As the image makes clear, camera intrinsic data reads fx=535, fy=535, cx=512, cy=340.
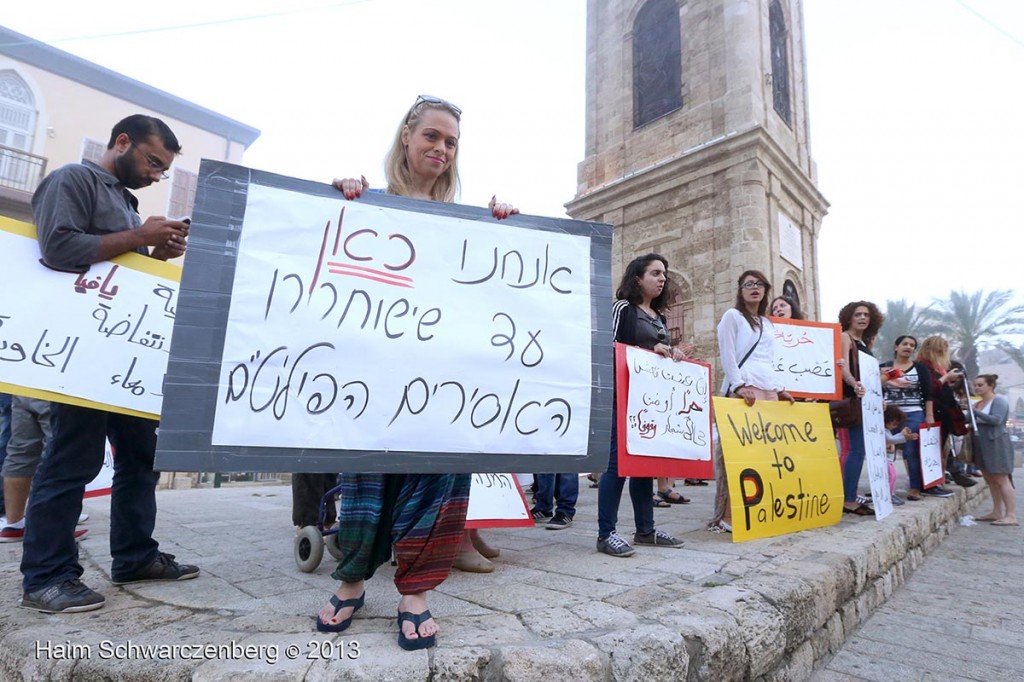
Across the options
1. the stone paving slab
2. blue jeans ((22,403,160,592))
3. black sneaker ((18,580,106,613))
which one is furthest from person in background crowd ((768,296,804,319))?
black sneaker ((18,580,106,613))

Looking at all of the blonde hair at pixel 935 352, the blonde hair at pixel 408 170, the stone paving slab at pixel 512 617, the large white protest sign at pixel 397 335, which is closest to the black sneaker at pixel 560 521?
the stone paving slab at pixel 512 617

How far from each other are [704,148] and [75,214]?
11610mm

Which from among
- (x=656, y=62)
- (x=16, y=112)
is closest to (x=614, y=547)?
(x=656, y=62)

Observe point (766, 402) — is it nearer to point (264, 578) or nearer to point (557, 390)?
point (557, 390)

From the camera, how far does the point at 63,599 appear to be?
1.65 meters

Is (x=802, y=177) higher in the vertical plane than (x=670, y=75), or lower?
lower

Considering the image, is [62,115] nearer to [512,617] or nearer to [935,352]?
[512,617]

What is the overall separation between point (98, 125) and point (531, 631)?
19326 mm

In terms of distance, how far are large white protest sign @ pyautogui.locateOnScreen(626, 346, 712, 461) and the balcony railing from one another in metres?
15.8

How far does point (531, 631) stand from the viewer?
1501mm

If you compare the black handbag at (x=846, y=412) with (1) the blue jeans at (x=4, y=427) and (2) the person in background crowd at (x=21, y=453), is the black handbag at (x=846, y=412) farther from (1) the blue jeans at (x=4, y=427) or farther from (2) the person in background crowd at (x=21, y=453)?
(1) the blue jeans at (x=4, y=427)

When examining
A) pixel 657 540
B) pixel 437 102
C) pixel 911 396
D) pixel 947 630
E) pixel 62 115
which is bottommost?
pixel 947 630

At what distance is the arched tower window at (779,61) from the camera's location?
1309 centimetres

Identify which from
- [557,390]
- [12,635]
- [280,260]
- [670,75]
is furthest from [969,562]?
[670,75]
